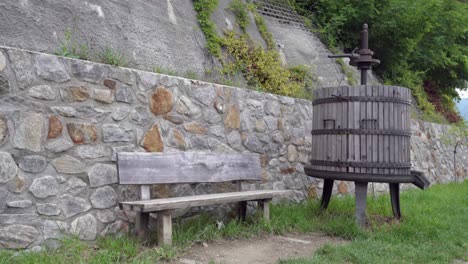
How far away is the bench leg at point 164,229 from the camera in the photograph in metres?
3.65

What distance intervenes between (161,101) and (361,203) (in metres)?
2.44

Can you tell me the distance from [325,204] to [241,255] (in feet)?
6.67

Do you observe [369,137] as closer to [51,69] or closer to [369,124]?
[369,124]

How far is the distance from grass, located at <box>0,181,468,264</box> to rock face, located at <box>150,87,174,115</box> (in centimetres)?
111

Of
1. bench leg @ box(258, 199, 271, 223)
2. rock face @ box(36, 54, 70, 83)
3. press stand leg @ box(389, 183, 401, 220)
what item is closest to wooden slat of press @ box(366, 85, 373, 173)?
press stand leg @ box(389, 183, 401, 220)

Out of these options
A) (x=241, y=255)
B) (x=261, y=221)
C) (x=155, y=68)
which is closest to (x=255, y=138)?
(x=261, y=221)

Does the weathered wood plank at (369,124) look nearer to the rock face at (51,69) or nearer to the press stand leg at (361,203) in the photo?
the press stand leg at (361,203)

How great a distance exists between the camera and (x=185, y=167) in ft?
14.2

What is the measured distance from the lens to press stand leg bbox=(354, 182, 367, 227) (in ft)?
15.9

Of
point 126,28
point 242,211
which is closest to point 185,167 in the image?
point 242,211

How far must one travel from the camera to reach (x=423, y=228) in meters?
4.77

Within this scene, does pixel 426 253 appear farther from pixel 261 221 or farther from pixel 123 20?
pixel 123 20

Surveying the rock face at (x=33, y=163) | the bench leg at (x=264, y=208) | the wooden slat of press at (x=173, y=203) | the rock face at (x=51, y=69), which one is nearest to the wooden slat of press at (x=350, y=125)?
the bench leg at (x=264, y=208)

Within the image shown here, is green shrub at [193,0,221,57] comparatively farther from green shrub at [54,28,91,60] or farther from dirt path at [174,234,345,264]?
dirt path at [174,234,345,264]
